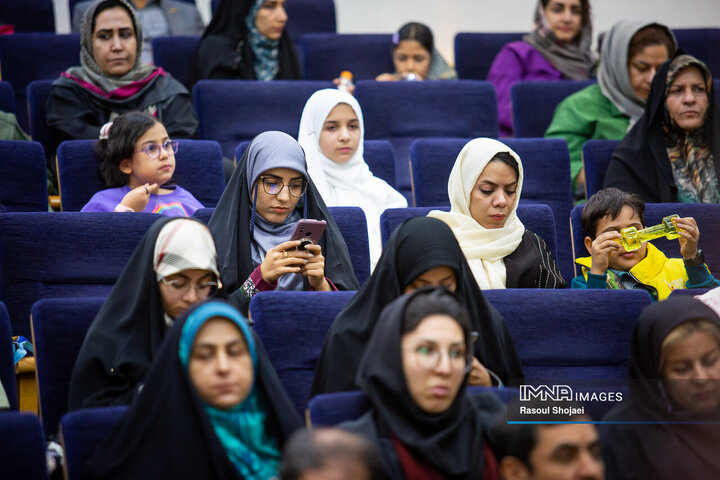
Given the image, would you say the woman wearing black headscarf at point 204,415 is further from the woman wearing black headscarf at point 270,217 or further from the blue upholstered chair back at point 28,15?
the blue upholstered chair back at point 28,15

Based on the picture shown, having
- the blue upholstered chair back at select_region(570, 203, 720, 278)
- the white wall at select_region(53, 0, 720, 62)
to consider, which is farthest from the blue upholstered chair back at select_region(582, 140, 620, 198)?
the white wall at select_region(53, 0, 720, 62)

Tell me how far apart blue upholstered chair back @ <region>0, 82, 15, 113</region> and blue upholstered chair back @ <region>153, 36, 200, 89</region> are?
2.78 ft

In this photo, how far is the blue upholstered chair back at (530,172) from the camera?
3.54 metres

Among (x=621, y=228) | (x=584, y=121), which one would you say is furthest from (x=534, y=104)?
(x=621, y=228)

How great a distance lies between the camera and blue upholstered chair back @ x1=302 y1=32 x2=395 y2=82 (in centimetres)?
469

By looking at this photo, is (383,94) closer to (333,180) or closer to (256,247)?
(333,180)

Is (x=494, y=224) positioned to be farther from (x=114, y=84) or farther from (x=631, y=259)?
(x=114, y=84)

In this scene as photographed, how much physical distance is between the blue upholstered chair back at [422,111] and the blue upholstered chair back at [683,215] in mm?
1097

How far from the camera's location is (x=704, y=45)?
491 centimetres

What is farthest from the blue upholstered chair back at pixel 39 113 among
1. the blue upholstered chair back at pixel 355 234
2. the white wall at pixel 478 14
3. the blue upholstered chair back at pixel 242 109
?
the white wall at pixel 478 14

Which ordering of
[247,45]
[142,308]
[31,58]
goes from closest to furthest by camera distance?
[142,308], [31,58], [247,45]

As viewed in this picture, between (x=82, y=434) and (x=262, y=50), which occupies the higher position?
(x=262, y=50)

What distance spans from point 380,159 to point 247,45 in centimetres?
115

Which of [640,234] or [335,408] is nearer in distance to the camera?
[335,408]
